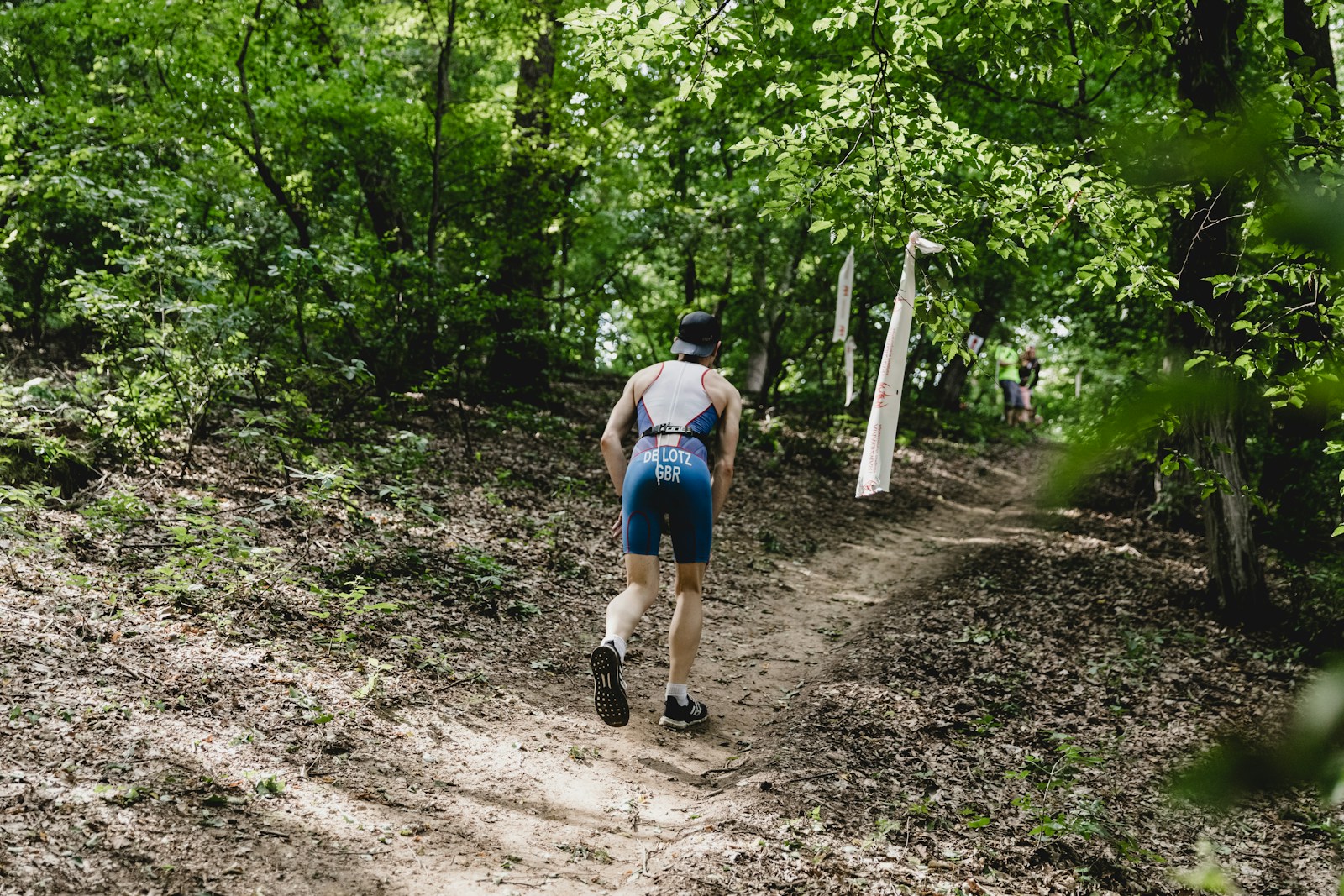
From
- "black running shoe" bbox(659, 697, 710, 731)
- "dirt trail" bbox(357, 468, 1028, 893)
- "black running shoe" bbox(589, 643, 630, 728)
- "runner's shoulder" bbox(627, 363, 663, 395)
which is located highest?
"runner's shoulder" bbox(627, 363, 663, 395)

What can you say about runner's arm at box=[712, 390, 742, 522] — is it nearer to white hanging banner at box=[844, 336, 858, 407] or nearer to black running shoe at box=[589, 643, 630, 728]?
black running shoe at box=[589, 643, 630, 728]

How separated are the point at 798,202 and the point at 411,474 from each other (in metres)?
5.15

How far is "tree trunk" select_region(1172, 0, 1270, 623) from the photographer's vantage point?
6.11 meters

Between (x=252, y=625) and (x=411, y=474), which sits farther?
(x=411, y=474)

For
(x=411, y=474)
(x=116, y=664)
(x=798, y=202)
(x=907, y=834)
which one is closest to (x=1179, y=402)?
(x=907, y=834)

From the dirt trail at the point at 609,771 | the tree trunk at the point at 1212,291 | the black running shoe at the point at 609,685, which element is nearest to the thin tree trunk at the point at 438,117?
the dirt trail at the point at 609,771

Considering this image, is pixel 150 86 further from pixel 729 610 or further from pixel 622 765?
pixel 622 765

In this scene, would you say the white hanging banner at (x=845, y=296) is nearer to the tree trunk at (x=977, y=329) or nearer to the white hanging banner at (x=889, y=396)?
the white hanging banner at (x=889, y=396)

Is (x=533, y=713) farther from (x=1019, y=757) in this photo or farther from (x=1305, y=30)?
(x=1305, y=30)

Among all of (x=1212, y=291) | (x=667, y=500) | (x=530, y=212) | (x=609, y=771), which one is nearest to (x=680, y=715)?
(x=609, y=771)

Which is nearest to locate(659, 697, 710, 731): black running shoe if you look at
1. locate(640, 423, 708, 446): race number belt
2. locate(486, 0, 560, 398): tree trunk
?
locate(640, 423, 708, 446): race number belt

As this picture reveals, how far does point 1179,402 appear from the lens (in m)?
0.74

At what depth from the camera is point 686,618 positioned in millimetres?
4984

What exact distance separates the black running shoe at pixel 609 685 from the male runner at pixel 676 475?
0.02 meters
